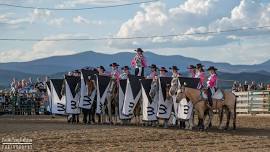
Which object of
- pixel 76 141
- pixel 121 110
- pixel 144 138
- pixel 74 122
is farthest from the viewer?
pixel 74 122

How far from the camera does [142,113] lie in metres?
24.3

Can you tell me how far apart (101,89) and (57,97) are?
324 centimetres

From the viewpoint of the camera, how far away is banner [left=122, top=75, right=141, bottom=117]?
24.4 meters

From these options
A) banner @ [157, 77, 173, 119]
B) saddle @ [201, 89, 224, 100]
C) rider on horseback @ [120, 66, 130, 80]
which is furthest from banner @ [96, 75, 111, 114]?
saddle @ [201, 89, 224, 100]

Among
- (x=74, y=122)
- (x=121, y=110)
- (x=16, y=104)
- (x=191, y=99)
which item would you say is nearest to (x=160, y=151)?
(x=191, y=99)

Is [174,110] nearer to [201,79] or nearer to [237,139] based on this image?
[201,79]

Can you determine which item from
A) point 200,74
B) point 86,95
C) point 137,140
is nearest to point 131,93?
point 86,95

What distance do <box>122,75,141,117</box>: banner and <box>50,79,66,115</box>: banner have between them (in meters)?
3.95

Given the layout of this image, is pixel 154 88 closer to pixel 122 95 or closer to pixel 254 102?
pixel 122 95

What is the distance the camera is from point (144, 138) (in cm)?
1845

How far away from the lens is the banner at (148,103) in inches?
933

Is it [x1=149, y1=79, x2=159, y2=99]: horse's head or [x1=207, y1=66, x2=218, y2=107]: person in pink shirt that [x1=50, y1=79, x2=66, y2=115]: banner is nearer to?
[x1=149, y1=79, x2=159, y2=99]: horse's head

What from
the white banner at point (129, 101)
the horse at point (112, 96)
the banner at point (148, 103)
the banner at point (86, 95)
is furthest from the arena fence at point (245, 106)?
the banner at point (148, 103)

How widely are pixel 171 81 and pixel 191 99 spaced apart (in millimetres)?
1157
